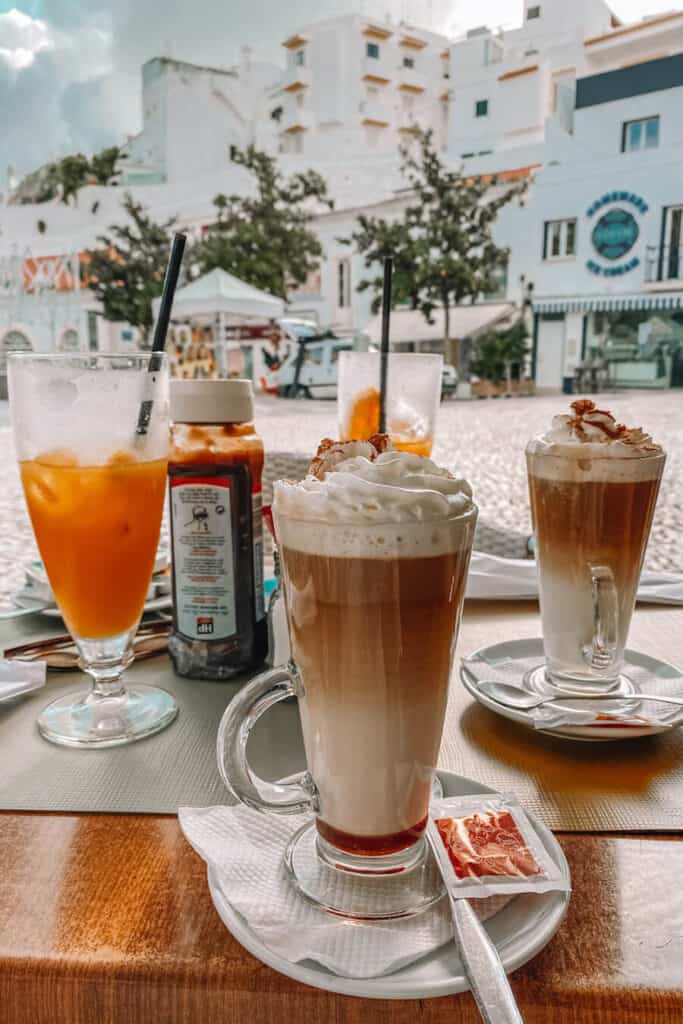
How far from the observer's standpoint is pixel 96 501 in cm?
58

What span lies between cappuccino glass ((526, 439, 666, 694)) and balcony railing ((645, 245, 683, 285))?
8.64 m

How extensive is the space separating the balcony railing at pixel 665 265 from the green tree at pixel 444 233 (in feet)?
6.28

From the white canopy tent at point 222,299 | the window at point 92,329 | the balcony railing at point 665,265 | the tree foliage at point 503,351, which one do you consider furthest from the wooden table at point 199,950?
the window at point 92,329

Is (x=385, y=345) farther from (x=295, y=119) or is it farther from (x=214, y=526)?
(x=295, y=119)

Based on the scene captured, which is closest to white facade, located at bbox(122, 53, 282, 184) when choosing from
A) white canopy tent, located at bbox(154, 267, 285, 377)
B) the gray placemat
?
white canopy tent, located at bbox(154, 267, 285, 377)

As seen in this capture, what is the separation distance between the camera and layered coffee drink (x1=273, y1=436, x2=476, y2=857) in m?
0.38

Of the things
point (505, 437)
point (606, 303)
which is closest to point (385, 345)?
point (505, 437)

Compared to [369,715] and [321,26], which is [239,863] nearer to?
[369,715]

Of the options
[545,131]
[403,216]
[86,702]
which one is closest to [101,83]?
[403,216]

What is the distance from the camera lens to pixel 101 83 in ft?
29.1

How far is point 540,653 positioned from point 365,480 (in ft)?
1.21

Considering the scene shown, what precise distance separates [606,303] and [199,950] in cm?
980

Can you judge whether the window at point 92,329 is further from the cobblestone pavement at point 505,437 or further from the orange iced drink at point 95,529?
the orange iced drink at point 95,529

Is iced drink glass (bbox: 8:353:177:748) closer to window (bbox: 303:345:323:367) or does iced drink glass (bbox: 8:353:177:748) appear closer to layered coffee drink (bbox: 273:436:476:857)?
layered coffee drink (bbox: 273:436:476:857)
